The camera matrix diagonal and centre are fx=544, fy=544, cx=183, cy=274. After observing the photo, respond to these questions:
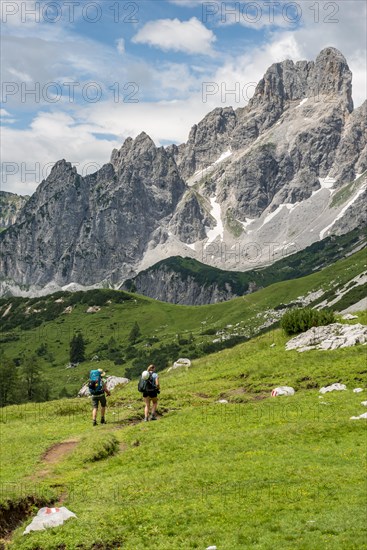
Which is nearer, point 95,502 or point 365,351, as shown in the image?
point 95,502

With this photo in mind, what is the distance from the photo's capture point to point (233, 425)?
3534 cm

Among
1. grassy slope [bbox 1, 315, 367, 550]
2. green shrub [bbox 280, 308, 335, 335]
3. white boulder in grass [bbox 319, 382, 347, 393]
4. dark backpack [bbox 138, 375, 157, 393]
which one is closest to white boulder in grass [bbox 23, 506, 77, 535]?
grassy slope [bbox 1, 315, 367, 550]

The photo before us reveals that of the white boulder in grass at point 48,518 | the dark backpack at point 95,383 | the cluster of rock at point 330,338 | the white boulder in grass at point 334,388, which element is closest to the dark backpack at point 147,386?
the dark backpack at point 95,383

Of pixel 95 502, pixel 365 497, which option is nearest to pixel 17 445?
pixel 95 502

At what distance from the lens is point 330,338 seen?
204 ft

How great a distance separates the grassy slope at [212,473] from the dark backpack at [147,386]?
93.3 inches

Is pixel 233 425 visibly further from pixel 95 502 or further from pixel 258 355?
pixel 258 355

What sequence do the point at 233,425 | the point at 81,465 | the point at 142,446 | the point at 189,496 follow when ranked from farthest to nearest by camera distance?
the point at 233,425, the point at 142,446, the point at 81,465, the point at 189,496

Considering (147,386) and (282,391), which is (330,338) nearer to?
(282,391)

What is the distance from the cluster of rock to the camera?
194 feet

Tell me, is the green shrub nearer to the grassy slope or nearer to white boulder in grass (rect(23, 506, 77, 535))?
the grassy slope

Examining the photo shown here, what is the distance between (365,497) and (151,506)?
818 centimetres

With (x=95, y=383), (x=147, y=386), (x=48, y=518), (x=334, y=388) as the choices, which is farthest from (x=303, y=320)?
(x=48, y=518)

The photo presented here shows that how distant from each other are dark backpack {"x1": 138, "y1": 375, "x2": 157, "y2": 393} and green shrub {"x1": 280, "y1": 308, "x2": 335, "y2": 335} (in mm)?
37510
